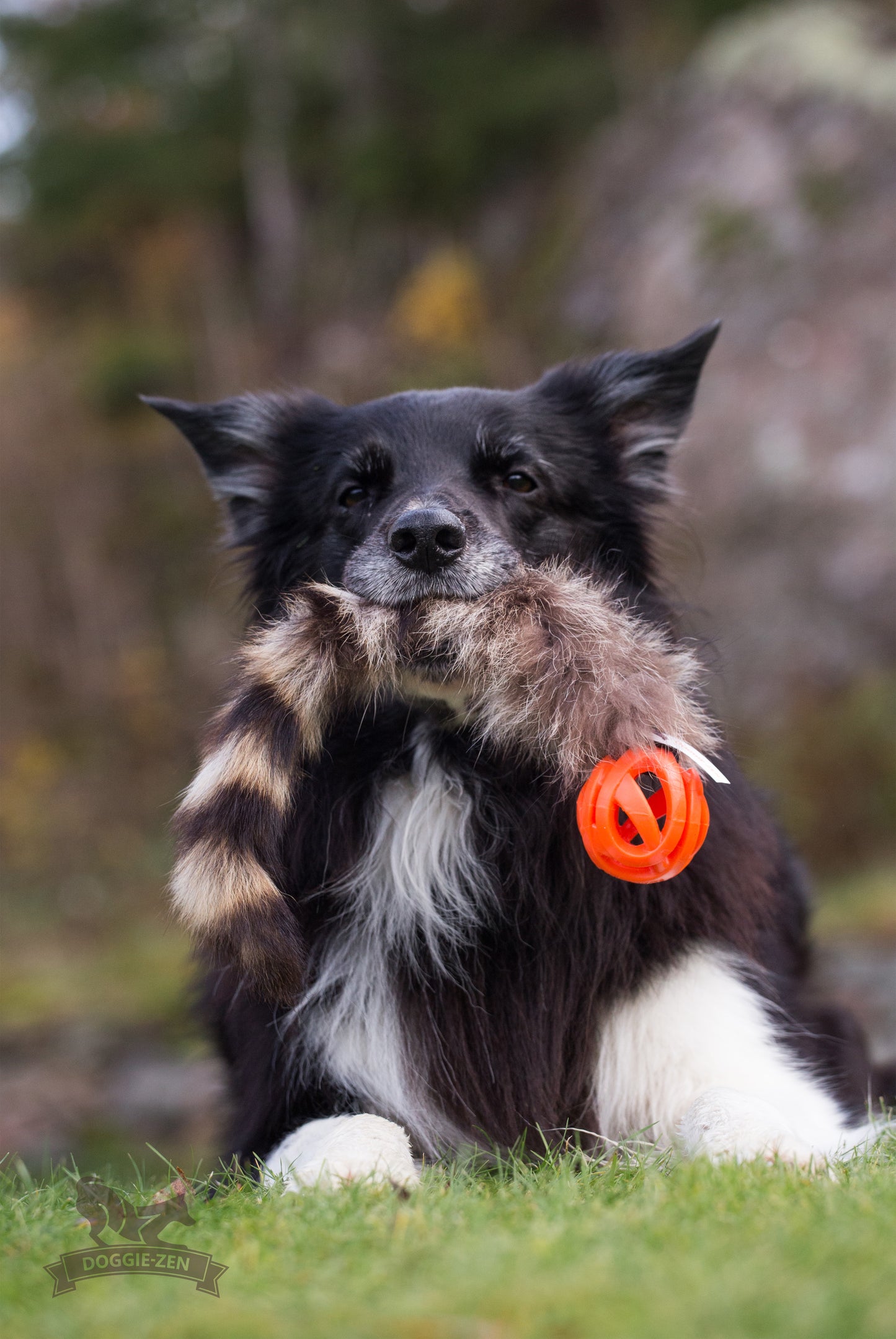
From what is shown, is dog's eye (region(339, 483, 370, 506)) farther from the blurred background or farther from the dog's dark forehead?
the blurred background

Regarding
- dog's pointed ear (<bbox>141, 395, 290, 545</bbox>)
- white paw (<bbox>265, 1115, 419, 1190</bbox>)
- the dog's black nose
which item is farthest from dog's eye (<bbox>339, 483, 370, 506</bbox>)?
white paw (<bbox>265, 1115, 419, 1190</bbox>)

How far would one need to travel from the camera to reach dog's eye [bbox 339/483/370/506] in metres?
4.24

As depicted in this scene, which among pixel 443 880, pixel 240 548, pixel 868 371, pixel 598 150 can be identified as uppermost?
pixel 598 150

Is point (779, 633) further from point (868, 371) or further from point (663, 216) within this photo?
point (663, 216)

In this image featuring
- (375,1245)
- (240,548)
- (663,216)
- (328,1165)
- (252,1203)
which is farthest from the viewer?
(663,216)

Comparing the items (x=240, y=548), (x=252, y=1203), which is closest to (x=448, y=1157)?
(x=252, y=1203)

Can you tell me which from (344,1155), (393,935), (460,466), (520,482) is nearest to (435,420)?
(460,466)

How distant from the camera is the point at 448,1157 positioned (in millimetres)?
3529

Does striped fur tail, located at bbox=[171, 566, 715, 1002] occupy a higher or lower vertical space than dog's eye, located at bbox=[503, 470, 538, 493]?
lower

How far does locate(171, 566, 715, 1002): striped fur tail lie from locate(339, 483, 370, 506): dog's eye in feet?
2.49

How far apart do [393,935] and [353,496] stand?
1472 millimetres

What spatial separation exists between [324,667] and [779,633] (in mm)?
9171

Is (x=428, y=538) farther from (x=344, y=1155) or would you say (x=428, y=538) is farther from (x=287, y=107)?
(x=287, y=107)

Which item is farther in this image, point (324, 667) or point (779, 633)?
point (779, 633)
